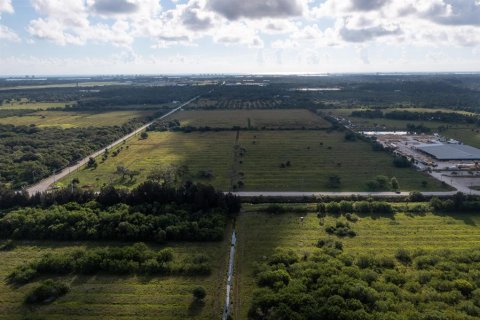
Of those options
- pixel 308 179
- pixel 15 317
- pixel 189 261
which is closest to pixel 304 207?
pixel 308 179

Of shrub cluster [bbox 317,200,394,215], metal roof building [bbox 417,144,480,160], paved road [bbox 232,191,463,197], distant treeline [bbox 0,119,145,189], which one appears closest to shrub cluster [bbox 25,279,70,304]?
paved road [bbox 232,191,463,197]

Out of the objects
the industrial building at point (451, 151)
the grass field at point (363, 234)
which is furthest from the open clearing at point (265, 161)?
the grass field at point (363, 234)

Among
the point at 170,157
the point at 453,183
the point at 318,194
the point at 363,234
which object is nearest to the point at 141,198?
the point at 318,194

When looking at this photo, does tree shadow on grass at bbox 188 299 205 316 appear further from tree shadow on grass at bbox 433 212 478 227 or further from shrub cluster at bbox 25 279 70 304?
tree shadow on grass at bbox 433 212 478 227

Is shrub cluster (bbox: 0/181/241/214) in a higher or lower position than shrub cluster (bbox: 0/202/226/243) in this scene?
higher

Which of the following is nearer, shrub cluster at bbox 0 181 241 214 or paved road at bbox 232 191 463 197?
shrub cluster at bbox 0 181 241 214

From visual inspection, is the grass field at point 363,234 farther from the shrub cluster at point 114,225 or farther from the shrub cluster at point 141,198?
the shrub cluster at point 114,225

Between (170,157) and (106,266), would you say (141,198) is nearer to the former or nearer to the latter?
(106,266)
